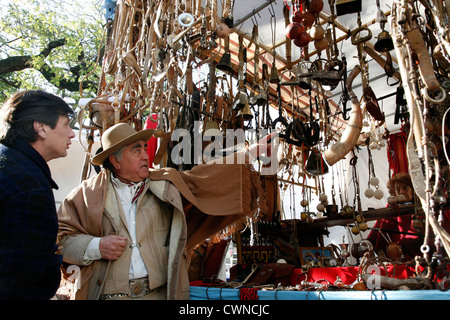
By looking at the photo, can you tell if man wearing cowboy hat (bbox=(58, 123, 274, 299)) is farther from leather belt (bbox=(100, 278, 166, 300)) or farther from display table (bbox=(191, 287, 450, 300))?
display table (bbox=(191, 287, 450, 300))

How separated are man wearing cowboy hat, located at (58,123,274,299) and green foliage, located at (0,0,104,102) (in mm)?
5423

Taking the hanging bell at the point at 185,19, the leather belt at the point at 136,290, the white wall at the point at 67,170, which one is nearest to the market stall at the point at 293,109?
the hanging bell at the point at 185,19

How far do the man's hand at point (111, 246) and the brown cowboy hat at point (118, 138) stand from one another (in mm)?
456

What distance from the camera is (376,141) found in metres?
4.08

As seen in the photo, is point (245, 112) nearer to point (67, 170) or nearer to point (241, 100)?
point (241, 100)

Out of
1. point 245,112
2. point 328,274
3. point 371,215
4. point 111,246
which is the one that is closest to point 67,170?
point 245,112

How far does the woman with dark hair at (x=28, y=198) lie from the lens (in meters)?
1.15

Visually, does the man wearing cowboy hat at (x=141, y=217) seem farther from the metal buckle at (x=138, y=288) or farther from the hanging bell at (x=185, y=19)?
the hanging bell at (x=185, y=19)

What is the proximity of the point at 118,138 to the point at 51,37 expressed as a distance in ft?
19.8

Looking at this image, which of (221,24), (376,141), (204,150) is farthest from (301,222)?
(221,24)

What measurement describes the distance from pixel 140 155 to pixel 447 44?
1.42 m

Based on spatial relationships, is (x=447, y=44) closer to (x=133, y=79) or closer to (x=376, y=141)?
(x=133, y=79)
